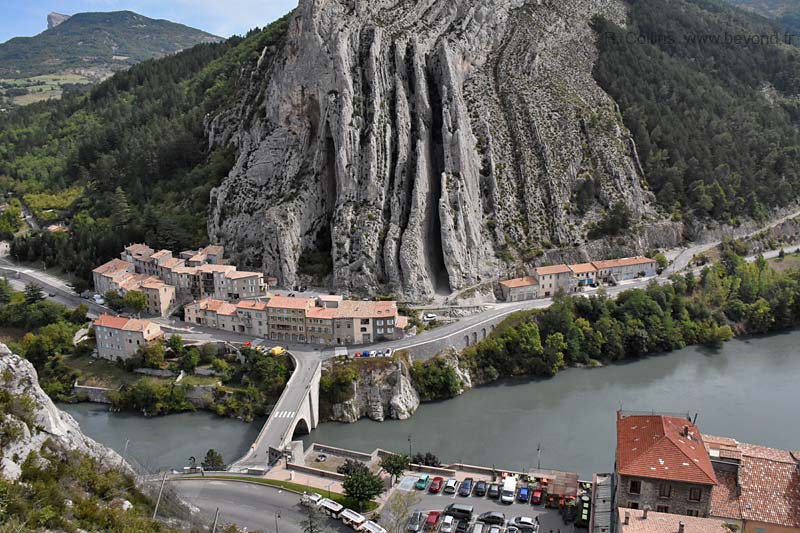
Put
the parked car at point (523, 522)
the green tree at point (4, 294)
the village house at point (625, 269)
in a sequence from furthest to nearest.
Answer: the village house at point (625, 269) → the green tree at point (4, 294) → the parked car at point (523, 522)

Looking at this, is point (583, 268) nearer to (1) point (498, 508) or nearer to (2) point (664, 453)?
(1) point (498, 508)

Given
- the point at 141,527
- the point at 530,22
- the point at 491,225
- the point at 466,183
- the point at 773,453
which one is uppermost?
the point at 530,22

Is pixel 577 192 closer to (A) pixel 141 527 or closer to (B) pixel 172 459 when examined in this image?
(B) pixel 172 459

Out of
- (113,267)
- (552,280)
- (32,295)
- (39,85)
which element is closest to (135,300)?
(113,267)

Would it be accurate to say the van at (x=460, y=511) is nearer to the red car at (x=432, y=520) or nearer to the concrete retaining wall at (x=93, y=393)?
the red car at (x=432, y=520)

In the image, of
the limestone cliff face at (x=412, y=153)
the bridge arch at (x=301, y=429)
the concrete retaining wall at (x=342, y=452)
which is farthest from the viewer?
the limestone cliff face at (x=412, y=153)

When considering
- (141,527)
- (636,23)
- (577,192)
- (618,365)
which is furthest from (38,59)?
(141,527)

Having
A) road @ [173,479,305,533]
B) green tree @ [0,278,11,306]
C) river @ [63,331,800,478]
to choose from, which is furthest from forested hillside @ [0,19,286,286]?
road @ [173,479,305,533]

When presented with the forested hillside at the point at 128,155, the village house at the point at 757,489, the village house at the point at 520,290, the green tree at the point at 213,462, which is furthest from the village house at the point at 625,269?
the green tree at the point at 213,462
